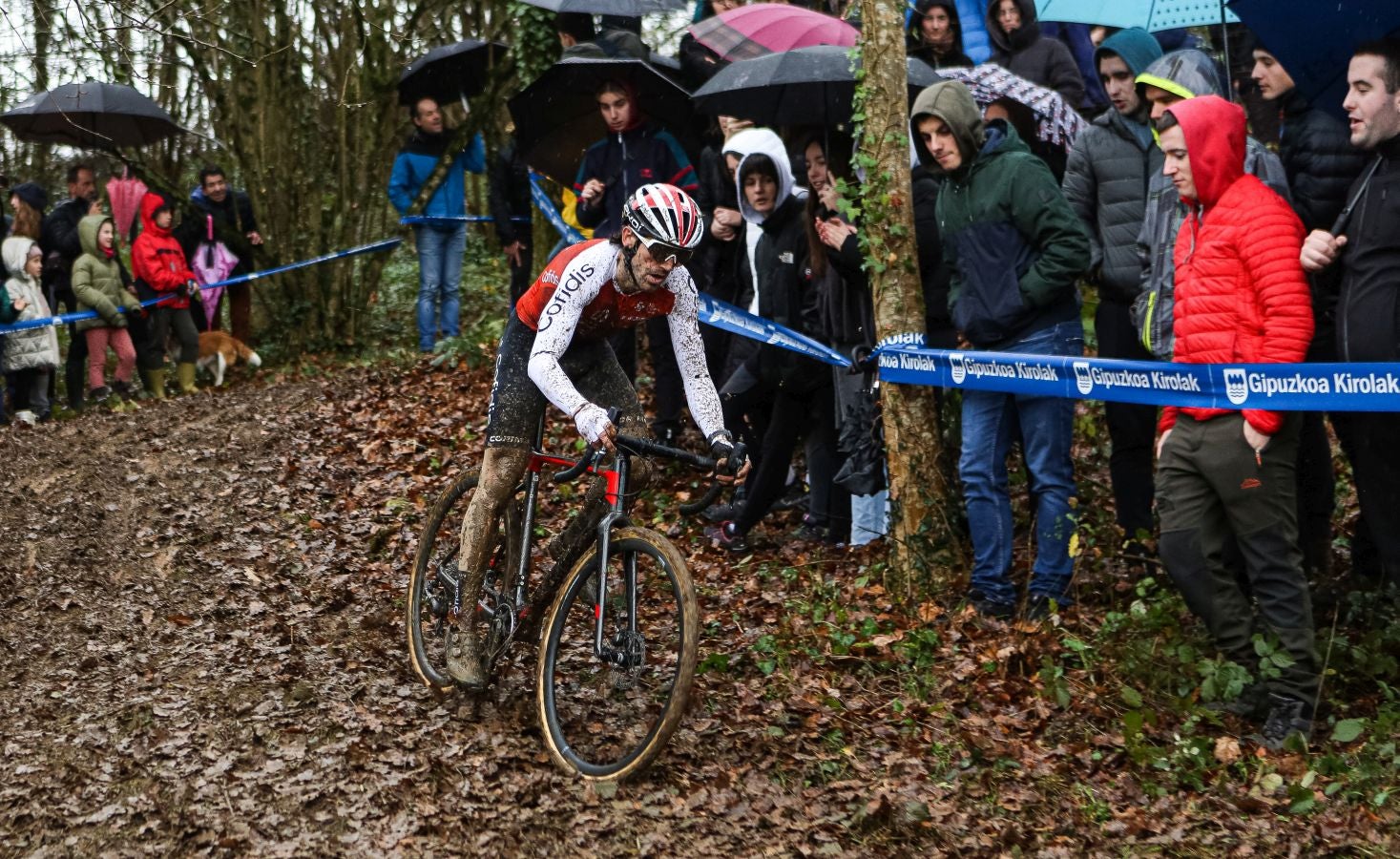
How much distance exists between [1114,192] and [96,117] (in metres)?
11.3

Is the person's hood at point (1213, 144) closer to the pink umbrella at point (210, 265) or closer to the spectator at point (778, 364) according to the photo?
the spectator at point (778, 364)

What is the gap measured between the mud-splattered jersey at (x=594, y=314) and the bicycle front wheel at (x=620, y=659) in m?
0.68

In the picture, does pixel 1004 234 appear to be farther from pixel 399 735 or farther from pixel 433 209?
pixel 433 209

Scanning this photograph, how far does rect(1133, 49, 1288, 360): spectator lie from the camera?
6.23 m

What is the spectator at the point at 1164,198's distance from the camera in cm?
623

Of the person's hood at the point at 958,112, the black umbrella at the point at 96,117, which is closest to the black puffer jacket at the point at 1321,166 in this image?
the person's hood at the point at 958,112

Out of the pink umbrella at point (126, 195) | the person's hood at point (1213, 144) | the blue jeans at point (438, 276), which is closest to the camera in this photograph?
the person's hood at point (1213, 144)

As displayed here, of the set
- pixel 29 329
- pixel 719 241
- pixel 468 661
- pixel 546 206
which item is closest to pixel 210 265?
pixel 29 329

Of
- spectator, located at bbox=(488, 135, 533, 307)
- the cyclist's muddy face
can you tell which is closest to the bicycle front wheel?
the cyclist's muddy face

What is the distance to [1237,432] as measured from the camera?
221 inches

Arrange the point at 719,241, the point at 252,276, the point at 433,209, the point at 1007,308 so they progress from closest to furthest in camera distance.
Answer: the point at 1007,308
the point at 719,241
the point at 433,209
the point at 252,276

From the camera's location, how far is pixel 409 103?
46.9 feet

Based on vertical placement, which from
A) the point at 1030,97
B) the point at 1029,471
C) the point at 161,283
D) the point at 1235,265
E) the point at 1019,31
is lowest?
the point at 1029,471

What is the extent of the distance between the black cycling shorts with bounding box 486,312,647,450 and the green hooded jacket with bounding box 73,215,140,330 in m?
9.37
